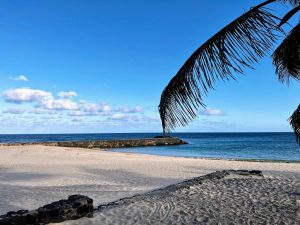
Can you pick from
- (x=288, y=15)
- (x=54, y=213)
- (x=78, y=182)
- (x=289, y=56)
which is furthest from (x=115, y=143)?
(x=288, y=15)

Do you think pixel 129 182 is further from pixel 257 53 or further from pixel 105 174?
pixel 257 53

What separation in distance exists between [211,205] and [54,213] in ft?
12.1

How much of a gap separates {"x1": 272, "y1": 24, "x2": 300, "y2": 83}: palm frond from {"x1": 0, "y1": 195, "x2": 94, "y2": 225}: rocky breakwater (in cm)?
495

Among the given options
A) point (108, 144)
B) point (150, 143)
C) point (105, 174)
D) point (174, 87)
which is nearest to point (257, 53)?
point (174, 87)

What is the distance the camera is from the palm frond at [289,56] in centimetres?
506

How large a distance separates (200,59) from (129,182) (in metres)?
10.7

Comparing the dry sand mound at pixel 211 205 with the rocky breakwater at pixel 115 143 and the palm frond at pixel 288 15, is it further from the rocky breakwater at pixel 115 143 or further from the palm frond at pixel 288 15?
the rocky breakwater at pixel 115 143

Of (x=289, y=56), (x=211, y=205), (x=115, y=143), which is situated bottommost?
(x=211, y=205)

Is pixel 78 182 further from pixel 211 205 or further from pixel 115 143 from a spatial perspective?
pixel 115 143

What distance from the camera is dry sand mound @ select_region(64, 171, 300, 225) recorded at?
315 inches

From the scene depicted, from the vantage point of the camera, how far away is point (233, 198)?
9781 millimetres

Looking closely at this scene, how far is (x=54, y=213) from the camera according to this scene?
25.5 feet

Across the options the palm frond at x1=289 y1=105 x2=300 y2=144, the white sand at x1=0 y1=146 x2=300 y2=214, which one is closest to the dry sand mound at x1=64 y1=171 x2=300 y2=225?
the white sand at x1=0 y1=146 x2=300 y2=214

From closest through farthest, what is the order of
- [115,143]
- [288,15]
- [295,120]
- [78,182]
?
[288,15] → [295,120] → [78,182] → [115,143]
